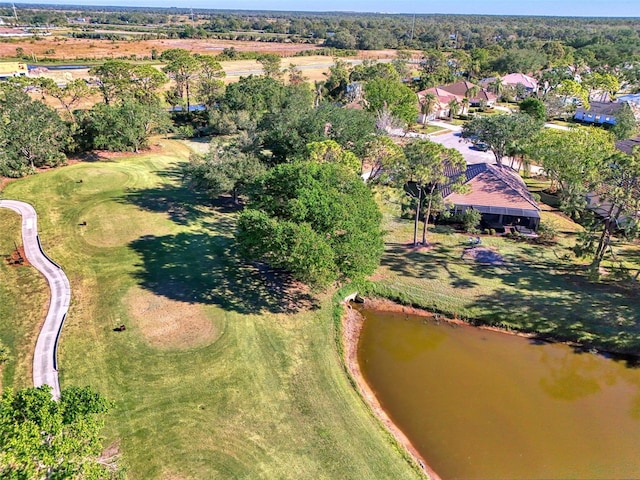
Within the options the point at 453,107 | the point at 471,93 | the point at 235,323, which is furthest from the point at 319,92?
the point at 235,323

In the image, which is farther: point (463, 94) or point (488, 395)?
point (463, 94)

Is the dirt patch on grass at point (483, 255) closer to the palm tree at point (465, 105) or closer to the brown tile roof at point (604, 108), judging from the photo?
the palm tree at point (465, 105)

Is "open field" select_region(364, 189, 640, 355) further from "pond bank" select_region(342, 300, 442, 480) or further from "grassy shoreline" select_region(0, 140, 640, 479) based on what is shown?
"pond bank" select_region(342, 300, 442, 480)

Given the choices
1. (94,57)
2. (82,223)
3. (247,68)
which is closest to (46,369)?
(82,223)

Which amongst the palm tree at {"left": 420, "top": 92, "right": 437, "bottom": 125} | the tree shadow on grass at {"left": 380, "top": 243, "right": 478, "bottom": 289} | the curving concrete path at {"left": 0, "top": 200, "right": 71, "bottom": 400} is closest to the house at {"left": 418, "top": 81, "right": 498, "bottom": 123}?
the palm tree at {"left": 420, "top": 92, "right": 437, "bottom": 125}

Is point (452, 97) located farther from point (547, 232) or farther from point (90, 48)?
point (90, 48)

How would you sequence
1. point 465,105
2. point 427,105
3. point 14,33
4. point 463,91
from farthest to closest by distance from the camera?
point 14,33
point 463,91
point 465,105
point 427,105
